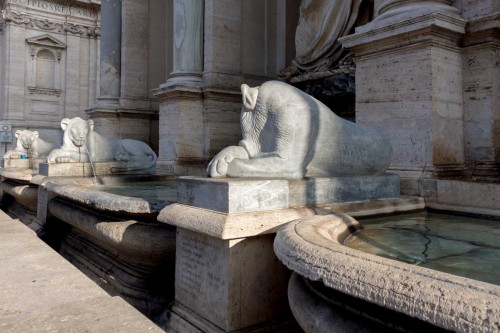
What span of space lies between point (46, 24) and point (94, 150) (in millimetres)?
17043

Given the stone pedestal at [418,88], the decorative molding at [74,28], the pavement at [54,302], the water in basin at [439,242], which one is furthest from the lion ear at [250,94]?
the decorative molding at [74,28]

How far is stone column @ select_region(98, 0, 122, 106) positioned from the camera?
11961 mm

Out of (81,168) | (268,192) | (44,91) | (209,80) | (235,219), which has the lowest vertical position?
(235,219)

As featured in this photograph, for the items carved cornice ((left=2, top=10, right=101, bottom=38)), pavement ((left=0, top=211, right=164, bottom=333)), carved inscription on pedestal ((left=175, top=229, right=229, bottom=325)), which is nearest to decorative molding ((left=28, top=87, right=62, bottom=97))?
carved cornice ((left=2, top=10, right=101, bottom=38))

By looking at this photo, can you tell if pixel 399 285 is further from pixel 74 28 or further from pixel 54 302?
pixel 74 28

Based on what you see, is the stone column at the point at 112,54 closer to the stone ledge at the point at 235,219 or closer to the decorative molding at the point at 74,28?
the stone ledge at the point at 235,219

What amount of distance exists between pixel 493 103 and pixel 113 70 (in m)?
9.76

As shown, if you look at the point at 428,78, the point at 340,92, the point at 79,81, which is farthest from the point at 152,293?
the point at 79,81

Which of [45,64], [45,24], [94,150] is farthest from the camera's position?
[45,64]

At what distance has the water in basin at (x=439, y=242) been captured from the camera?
7.43ft

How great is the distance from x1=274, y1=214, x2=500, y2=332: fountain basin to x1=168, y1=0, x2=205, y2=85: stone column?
281 inches

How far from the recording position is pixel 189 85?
8.46m

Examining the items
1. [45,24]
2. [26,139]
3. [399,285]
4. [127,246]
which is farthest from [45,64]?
[399,285]

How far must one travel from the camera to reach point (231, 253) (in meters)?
2.69
